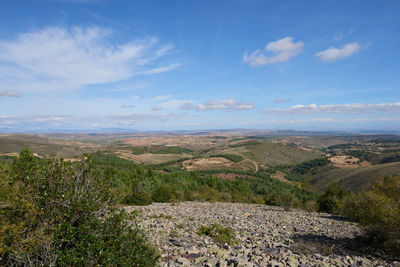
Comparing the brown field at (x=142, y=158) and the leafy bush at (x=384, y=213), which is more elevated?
the leafy bush at (x=384, y=213)

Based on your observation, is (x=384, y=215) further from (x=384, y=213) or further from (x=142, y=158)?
(x=142, y=158)

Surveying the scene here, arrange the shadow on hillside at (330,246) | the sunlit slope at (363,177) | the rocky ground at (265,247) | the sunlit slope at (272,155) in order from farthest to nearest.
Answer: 1. the sunlit slope at (272,155)
2. the sunlit slope at (363,177)
3. the shadow on hillside at (330,246)
4. the rocky ground at (265,247)

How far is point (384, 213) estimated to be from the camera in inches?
411

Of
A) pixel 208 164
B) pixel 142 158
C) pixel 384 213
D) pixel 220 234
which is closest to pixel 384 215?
pixel 384 213

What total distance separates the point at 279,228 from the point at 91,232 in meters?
14.5

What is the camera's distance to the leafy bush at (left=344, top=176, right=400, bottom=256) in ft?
33.9

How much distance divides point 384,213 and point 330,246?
12.1 ft

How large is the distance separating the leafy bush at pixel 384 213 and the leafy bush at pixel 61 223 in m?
11.3

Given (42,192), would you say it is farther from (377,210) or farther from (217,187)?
(217,187)

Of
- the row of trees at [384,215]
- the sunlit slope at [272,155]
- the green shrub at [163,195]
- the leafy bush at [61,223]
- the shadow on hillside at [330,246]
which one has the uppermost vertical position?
the leafy bush at [61,223]

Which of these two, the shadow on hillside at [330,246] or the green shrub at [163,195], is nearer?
the shadow on hillside at [330,246]

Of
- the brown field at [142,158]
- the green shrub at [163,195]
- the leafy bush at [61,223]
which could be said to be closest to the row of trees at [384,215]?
the leafy bush at [61,223]

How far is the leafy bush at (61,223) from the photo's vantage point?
5438mm

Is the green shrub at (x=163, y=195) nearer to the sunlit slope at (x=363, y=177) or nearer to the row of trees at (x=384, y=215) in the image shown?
the row of trees at (x=384, y=215)
